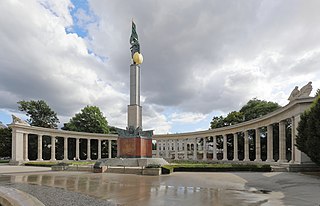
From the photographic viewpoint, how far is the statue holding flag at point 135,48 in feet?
143

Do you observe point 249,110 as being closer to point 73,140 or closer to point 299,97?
point 299,97

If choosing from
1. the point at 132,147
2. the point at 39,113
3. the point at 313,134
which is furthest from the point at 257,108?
the point at 39,113

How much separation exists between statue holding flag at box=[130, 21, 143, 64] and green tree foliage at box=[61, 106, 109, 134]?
31751 mm

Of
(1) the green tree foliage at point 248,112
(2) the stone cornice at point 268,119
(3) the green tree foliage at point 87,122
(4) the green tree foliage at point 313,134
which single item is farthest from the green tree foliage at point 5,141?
(4) the green tree foliage at point 313,134

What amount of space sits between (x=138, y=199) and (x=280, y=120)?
1151 inches

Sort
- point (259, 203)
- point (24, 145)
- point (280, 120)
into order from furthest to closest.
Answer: point (24, 145), point (280, 120), point (259, 203)

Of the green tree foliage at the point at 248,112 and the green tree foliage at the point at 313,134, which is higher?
the green tree foliage at the point at 248,112

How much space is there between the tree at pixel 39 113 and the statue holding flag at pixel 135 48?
107 feet

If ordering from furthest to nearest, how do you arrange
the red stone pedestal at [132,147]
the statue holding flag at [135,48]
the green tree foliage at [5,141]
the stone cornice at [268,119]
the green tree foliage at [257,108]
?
the green tree foliage at [257,108] < the green tree foliage at [5,141] < the statue holding flag at [135,48] < the red stone pedestal at [132,147] < the stone cornice at [268,119]

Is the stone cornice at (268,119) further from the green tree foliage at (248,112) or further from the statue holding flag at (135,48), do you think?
the statue holding flag at (135,48)

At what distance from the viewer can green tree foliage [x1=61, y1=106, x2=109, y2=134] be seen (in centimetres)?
6981

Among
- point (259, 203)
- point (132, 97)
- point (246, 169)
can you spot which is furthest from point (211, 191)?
point (132, 97)

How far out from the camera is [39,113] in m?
64.3

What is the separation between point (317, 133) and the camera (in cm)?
2261
